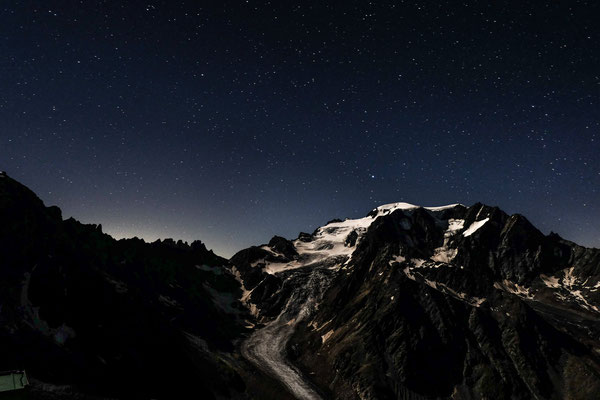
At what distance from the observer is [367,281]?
188 m

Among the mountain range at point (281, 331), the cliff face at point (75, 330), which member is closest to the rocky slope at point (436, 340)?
the mountain range at point (281, 331)

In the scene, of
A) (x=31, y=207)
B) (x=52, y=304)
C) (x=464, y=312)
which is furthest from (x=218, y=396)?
(x=464, y=312)

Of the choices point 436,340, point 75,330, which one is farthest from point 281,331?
point 75,330

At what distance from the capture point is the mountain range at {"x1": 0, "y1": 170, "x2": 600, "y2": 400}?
7169cm

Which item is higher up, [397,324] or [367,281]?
[367,281]

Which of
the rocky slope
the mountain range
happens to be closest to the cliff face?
the mountain range

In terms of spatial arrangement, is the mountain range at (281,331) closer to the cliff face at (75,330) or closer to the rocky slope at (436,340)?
the cliff face at (75,330)

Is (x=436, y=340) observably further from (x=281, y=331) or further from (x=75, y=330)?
(x=75, y=330)

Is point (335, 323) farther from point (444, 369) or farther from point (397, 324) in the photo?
point (444, 369)

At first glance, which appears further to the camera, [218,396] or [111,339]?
[218,396]

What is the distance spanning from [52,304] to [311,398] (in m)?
80.4

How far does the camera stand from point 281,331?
556 ft

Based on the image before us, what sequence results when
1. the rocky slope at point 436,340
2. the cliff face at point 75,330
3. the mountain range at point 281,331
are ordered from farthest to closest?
the rocky slope at point 436,340, the mountain range at point 281,331, the cliff face at point 75,330

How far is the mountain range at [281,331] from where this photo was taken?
71.7 meters
